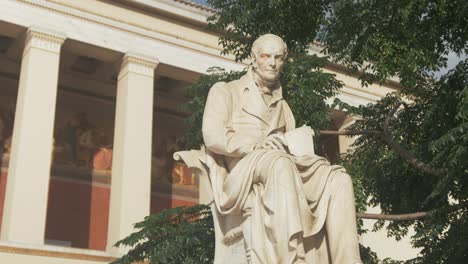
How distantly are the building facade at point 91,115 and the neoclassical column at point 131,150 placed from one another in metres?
0.03

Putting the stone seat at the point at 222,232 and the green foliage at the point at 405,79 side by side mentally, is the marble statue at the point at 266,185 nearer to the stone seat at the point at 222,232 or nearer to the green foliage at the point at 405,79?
the stone seat at the point at 222,232

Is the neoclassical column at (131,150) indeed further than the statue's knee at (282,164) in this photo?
Yes

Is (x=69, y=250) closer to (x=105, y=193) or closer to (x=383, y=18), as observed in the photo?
(x=105, y=193)

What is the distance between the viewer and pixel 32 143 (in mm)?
17812

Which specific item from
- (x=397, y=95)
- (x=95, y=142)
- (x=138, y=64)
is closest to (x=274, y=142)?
(x=397, y=95)

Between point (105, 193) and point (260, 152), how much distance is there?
64.2ft

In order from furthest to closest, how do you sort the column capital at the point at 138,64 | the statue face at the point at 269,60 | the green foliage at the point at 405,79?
1. the column capital at the point at 138,64
2. the green foliage at the point at 405,79
3. the statue face at the point at 269,60

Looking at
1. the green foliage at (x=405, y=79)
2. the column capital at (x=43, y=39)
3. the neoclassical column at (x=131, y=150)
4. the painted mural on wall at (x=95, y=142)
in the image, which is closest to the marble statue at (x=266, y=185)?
the green foliage at (x=405, y=79)

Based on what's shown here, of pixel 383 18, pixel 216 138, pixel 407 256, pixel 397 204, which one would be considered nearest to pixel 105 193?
pixel 407 256

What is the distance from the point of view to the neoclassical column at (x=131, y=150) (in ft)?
60.9

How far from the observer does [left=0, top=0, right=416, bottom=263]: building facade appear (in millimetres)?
17719

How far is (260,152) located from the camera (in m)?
4.30

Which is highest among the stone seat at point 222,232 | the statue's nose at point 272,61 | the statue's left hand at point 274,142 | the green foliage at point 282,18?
the green foliage at point 282,18

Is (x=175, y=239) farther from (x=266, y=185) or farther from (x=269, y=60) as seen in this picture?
(x=266, y=185)
